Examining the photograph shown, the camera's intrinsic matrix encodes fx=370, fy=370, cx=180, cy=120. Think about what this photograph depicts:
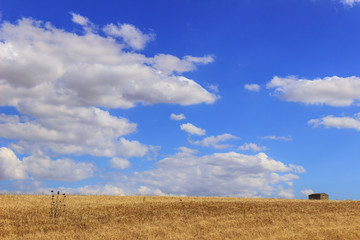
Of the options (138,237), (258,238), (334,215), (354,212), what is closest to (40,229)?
(138,237)

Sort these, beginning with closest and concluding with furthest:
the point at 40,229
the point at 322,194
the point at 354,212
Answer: the point at 40,229, the point at 354,212, the point at 322,194

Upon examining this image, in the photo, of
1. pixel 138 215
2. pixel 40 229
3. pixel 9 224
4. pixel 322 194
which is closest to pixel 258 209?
pixel 138 215

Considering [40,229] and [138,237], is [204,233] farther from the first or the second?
[40,229]

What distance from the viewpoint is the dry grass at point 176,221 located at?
56.7 ft

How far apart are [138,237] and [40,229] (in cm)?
553

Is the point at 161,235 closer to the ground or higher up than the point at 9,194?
closer to the ground

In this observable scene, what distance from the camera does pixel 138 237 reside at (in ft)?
55.3

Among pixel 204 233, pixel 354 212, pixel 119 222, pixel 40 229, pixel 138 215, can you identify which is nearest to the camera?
pixel 204 233

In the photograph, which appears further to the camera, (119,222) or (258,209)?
(258,209)

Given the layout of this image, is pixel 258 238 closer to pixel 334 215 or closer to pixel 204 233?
pixel 204 233

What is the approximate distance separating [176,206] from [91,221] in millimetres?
7052

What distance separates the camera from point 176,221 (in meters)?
20.3

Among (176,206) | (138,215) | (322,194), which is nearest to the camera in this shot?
(138,215)

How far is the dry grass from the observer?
1728cm
